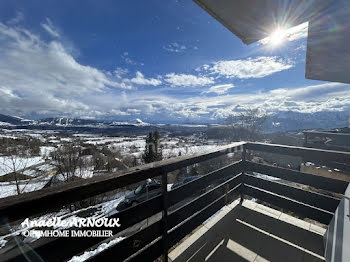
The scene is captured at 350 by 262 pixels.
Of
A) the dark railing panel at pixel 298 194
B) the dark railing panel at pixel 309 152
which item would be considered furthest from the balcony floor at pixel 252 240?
the dark railing panel at pixel 309 152

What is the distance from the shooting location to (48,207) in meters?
0.78

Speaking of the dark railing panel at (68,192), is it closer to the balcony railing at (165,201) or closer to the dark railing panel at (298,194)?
the balcony railing at (165,201)

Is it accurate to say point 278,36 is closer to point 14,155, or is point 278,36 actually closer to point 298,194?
point 298,194

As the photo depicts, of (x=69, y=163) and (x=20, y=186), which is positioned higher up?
(x=69, y=163)

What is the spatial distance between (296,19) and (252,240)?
7.40ft

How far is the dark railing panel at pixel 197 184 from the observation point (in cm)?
146

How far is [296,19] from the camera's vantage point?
163 cm

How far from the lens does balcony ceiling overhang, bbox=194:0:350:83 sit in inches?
55.4

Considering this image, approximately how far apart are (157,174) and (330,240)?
1593 millimetres

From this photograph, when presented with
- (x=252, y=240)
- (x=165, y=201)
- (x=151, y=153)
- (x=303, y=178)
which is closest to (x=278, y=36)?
(x=303, y=178)

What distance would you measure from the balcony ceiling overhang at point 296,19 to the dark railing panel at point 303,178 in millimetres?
1399

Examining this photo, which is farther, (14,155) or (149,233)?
(14,155)

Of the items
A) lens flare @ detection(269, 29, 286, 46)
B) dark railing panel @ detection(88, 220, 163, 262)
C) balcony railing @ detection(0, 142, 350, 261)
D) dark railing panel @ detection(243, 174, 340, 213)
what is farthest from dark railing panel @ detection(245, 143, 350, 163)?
dark railing panel @ detection(88, 220, 163, 262)

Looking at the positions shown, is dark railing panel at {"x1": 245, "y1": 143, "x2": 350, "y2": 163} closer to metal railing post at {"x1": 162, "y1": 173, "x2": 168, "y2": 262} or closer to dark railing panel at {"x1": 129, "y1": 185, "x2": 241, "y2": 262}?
dark railing panel at {"x1": 129, "y1": 185, "x2": 241, "y2": 262}
